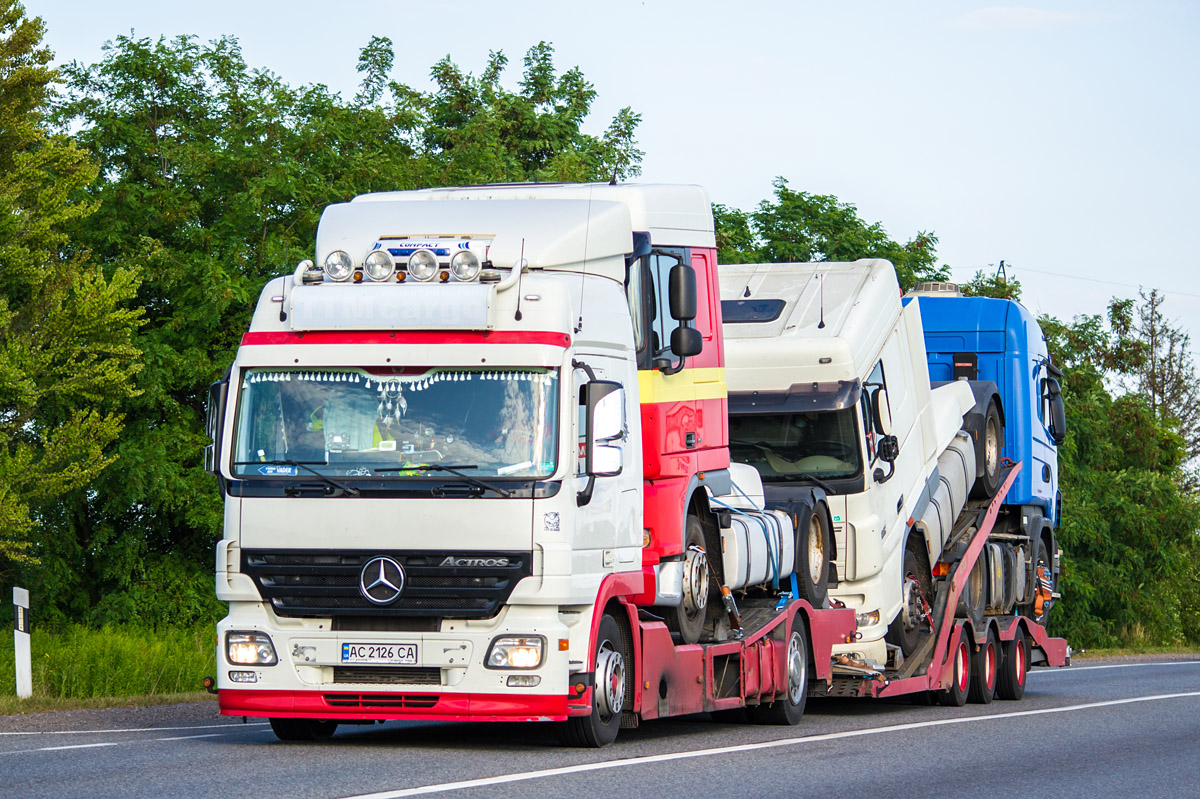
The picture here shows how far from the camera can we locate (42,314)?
70.3ft

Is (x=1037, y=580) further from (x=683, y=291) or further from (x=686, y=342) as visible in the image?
(x=683, y=291)

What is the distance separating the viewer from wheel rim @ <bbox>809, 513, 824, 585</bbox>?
14450 millimetres

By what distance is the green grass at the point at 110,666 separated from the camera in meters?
15.9

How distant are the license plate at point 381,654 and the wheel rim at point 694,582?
272 centimetres

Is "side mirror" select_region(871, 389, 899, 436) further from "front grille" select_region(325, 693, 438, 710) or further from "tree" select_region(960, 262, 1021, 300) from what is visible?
"tree" select_region(960, 262, 1021, 300)

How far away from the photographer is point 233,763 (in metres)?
9.47

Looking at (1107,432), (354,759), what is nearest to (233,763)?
(354,759)

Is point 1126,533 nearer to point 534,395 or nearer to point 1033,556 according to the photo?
point 1033,556

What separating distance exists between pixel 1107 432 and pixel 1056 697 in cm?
3291

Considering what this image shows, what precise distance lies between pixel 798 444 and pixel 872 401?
32.2 inches

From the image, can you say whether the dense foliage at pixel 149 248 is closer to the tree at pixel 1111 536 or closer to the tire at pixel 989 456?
the tire at pixel 989 456

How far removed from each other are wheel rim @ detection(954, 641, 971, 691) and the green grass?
7.77 metres

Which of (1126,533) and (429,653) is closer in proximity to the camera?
(429,653)

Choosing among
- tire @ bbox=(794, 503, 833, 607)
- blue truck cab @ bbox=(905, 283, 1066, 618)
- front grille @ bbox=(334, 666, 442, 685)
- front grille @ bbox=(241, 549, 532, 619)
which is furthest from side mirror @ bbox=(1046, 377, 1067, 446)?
front grille @ bbox=(334, 666, 442, 685)
